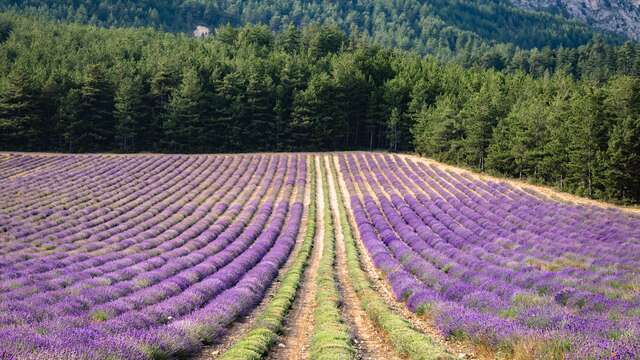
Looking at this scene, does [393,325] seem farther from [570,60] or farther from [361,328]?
[570,60]

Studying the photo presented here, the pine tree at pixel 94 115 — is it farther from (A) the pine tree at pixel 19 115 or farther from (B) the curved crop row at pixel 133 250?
(B) the curved crop row at pixel 133 250

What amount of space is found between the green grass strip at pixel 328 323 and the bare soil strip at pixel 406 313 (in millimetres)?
1619

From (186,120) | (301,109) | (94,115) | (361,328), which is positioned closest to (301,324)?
(361,328)

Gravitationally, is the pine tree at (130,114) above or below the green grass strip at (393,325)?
above

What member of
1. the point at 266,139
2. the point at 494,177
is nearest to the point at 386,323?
the point at 494,177

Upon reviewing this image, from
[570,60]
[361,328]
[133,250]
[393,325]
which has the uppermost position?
[570,60]

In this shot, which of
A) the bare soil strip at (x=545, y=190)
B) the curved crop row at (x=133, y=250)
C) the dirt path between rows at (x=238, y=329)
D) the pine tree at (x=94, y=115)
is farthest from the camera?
the pine tree at (x=94, y=115)

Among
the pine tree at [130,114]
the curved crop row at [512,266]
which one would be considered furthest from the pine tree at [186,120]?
the curved crop row at [512,266]

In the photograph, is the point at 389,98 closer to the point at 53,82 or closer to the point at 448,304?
the point at 53,82

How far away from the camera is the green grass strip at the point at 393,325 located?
9.55 meters

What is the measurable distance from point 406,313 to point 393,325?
2.81m

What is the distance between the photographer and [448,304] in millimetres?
12672

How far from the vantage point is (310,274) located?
20.4 metres

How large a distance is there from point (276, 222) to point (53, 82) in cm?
5477
